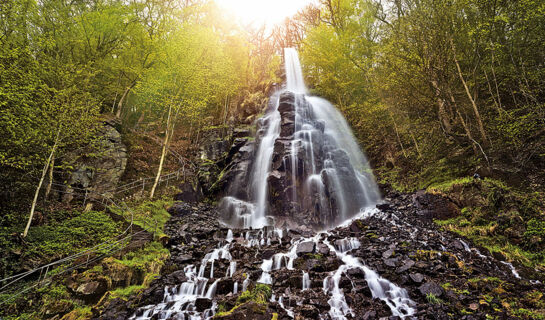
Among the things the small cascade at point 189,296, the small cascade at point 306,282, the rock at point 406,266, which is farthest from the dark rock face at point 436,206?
the small cascade at point 189,296

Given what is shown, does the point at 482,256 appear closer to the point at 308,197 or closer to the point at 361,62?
the point at 308,197

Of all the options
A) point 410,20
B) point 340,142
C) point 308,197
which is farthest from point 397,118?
point 308,197

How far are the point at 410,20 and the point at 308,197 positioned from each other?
1053 centimetres

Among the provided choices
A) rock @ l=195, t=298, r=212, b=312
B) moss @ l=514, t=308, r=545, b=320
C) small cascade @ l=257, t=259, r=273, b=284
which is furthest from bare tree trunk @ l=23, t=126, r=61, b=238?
moss @ l=514, t=308, r=545, b=320

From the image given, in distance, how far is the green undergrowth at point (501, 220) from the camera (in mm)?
6461

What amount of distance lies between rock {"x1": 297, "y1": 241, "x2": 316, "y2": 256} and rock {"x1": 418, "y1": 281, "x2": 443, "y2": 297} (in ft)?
12.2

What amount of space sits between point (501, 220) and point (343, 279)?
584 centimetres

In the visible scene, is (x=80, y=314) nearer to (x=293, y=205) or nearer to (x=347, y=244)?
(x=347, y=244)

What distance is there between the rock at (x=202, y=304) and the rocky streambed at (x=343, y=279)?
0.02 meters

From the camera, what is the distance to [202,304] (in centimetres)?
634

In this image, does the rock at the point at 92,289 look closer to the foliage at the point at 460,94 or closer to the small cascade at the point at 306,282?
the small cascade at the point at 306,282

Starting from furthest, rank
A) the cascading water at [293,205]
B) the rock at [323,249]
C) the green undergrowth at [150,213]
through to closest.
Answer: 1. the green undergrowth at [150,213]
2. the rock at [323,249]
3. the cascading water at [293,205]

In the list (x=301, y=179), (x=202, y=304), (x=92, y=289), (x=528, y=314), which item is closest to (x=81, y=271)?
(x=92, y=289)

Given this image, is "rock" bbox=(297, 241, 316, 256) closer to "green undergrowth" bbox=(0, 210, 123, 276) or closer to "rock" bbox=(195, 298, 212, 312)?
"rock" bbox=(195, 298, 212, 312)
